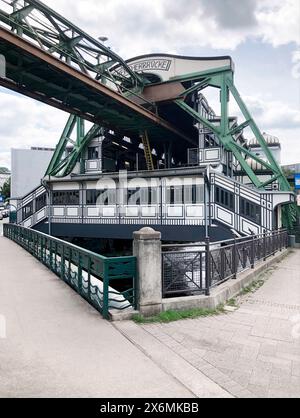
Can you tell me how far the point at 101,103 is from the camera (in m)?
22.4

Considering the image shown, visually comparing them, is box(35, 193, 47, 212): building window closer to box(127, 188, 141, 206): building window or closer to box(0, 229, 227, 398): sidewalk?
box(127, 188, 141, 206): building window

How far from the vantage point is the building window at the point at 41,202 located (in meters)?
27.0

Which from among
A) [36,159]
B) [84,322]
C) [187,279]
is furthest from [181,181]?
[36,159]

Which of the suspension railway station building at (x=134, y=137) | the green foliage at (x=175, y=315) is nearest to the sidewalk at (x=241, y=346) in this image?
the green foliage at (x=175, y=315)

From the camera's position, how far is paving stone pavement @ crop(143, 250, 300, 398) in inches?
147

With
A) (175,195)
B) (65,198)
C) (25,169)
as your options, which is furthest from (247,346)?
(25,169)

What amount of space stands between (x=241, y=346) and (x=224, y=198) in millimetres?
15140

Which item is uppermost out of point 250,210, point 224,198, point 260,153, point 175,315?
point 260,153

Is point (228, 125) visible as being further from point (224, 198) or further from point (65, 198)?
point (65, 198)

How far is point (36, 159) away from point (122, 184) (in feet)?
124

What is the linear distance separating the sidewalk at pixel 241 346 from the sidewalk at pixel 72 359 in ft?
0.85

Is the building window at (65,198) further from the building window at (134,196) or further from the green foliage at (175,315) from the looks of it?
the green foliage at (175,315)

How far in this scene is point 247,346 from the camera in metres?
4.84
